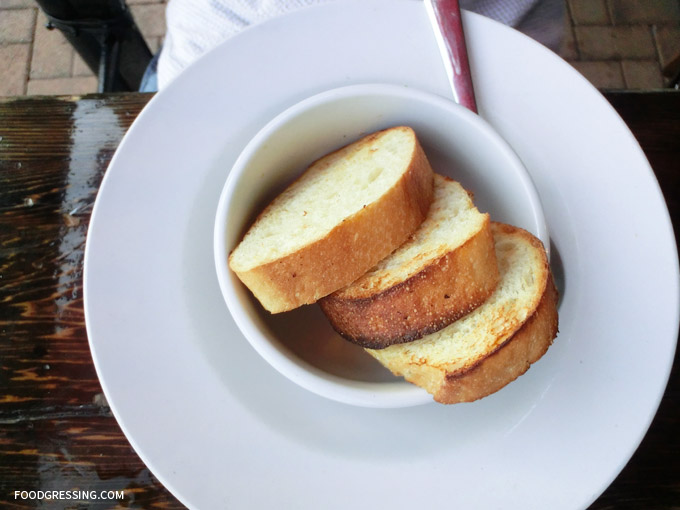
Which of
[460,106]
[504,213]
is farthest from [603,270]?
[460,106]

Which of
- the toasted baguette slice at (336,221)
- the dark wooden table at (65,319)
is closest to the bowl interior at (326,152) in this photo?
the toasted baguette slice at (336,221)

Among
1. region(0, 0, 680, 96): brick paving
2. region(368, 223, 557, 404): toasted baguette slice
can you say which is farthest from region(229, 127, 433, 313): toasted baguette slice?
region(0, 0, 680, 96): brick paving

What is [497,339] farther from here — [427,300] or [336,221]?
[336,221]

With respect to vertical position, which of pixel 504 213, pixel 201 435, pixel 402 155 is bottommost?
pixel 201 435

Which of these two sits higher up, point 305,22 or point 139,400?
point 305,22

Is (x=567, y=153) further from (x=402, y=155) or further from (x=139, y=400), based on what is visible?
(x=139, y=400)

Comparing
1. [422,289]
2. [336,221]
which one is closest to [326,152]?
[336,221]

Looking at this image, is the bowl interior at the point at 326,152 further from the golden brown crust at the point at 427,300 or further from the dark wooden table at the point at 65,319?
the dark wooden table at the point at 65,319

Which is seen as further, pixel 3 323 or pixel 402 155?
pixel 3 323
